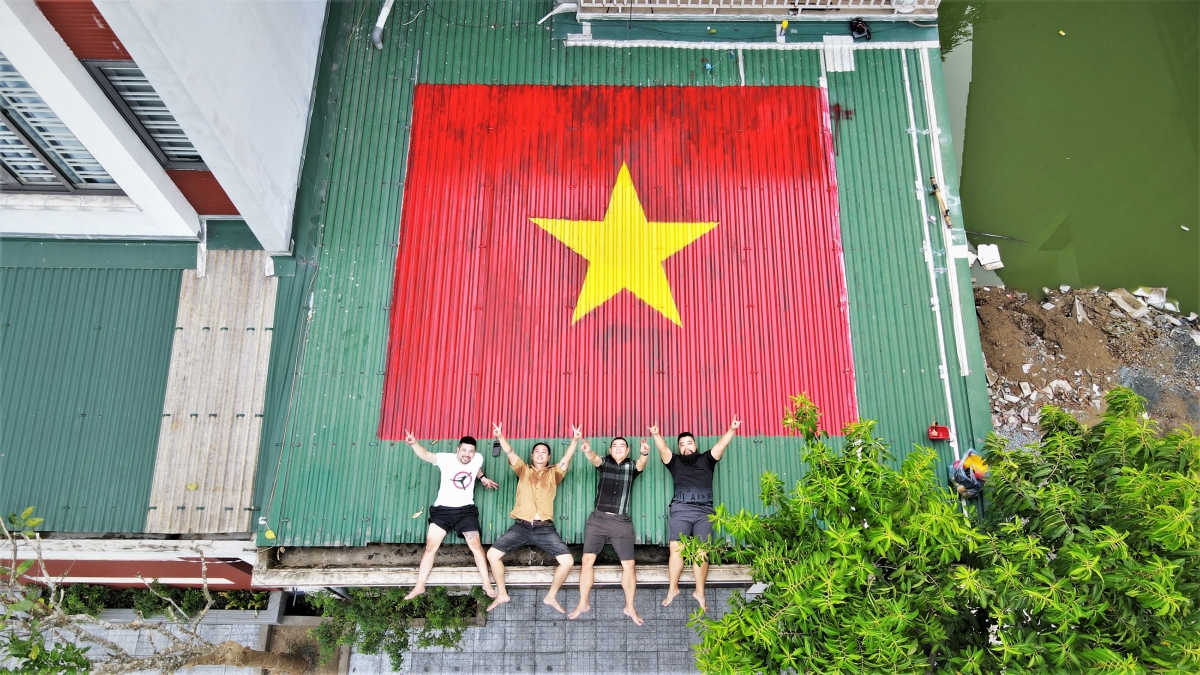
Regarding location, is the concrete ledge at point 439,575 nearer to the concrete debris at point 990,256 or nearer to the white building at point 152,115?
the white building at point 152,115

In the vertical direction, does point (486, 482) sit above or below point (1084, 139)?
below

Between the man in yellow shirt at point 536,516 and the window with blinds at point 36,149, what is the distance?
7417 mm

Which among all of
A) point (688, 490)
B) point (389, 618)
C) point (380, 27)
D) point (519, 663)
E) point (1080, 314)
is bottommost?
point (519, 663)

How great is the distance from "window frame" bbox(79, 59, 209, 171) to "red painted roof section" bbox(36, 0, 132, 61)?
0.10 metres

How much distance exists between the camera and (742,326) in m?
11.0

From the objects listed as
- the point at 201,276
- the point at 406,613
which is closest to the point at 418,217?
the point at 201,276

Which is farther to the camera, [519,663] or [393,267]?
[519,663]

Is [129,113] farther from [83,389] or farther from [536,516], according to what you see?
[536,516]

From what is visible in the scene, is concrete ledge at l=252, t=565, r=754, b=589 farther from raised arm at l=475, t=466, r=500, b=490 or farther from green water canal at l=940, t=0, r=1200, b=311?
green water canal at l=940, t=0, r=1200, b=311

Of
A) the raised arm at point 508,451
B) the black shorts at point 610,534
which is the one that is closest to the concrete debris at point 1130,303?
A: the black shorts at point 610,534

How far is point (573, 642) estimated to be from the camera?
527 inches

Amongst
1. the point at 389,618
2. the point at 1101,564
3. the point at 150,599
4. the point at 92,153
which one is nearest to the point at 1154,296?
the point at 1101,564

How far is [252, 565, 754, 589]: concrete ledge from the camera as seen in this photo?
985 centimetres

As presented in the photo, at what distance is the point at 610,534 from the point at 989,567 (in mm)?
4952
